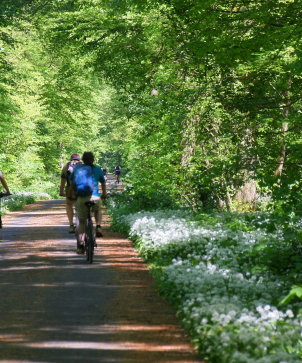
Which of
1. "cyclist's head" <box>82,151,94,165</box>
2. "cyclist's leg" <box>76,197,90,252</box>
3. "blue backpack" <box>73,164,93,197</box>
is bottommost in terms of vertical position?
"cyclist's leg" <box>76,197,90,252</box>

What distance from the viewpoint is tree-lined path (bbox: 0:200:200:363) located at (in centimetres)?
681

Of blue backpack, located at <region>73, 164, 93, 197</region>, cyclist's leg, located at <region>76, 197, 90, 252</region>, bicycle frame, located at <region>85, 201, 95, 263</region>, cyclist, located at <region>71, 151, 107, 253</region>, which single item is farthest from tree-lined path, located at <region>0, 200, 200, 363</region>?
blue backpack, located at <region>73, 164, 93, 197</region>

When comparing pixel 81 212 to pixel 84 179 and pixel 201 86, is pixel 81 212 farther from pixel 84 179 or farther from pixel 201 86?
pixel 201 86

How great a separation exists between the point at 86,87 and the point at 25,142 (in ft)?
17.3

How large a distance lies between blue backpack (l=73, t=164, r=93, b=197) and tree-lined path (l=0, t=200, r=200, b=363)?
1.36 meters

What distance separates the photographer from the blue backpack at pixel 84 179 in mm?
13422

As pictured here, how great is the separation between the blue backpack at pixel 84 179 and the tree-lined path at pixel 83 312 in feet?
4.47

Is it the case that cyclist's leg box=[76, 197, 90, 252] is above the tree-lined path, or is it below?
above

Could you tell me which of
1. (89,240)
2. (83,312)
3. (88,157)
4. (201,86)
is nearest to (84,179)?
(88,157)

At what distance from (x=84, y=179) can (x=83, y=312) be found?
16.8ft

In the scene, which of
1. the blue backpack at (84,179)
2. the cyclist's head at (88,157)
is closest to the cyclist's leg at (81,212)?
the blue backpack at (84,179)

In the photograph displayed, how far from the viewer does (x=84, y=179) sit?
13.5 meters

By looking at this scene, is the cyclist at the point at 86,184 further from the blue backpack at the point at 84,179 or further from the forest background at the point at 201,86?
the forest background at the point at 201,86

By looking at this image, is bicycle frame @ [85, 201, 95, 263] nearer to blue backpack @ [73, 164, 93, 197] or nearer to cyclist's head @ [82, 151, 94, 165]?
blue backpack @ [73, 164, 93, 197]
